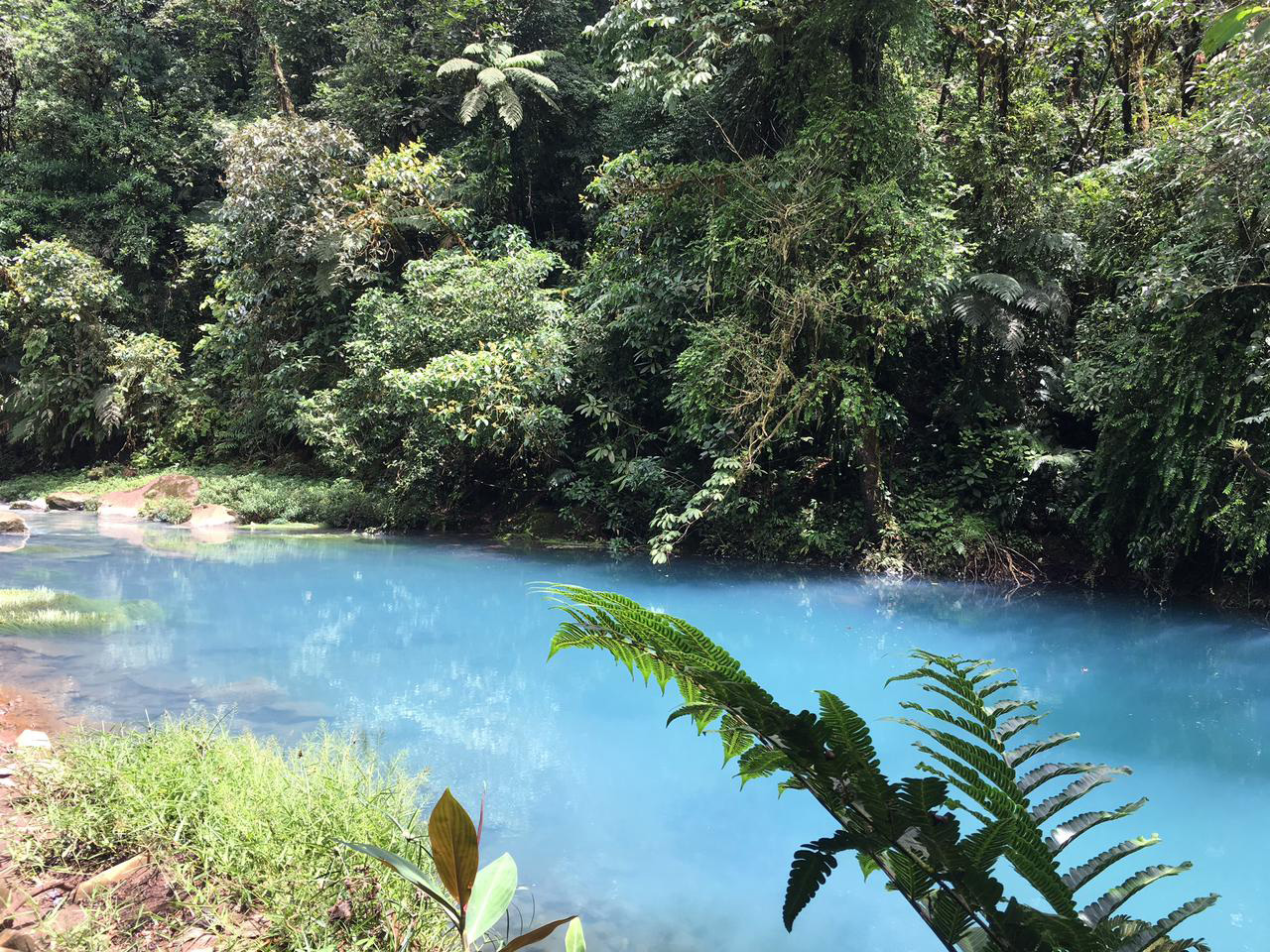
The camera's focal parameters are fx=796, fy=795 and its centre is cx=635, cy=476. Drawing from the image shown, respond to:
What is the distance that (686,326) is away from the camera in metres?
10.1

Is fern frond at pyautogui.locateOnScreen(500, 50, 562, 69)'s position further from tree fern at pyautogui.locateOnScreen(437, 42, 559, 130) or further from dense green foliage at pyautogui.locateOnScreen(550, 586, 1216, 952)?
dense green foliage at pyautogui.locateOnScreen(550, 586, 1216, 952)

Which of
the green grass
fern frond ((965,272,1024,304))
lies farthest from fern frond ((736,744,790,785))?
fern frond ((965,272,1024,304))

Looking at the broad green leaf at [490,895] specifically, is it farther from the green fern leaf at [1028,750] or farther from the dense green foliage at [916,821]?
the green fern leaf at [1028,750]

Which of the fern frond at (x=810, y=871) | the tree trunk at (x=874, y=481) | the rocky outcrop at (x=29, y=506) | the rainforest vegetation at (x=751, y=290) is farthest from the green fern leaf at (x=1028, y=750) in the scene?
the rocky outcrop at (x=29, y=506)

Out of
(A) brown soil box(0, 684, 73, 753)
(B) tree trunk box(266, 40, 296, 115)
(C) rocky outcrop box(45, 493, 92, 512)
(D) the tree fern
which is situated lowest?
(C) rocky outcrop box(45, 493, 92, 512)

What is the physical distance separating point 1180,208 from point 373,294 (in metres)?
10.8

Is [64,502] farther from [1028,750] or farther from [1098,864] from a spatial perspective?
[1098,864]

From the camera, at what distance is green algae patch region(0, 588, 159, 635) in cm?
662

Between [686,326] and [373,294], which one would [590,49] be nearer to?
[373,294]

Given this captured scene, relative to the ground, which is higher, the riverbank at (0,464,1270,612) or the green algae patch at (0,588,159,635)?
the riverbank at (0,464,1270,612)

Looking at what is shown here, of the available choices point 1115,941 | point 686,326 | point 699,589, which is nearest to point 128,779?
point 1115,941

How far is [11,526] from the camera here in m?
11.6

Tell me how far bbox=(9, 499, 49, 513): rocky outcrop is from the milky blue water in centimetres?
555

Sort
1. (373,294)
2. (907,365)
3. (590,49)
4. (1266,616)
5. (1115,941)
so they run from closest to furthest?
(1115,941)
(1266,616)
(907,365)
(373,294)
(590,49)
